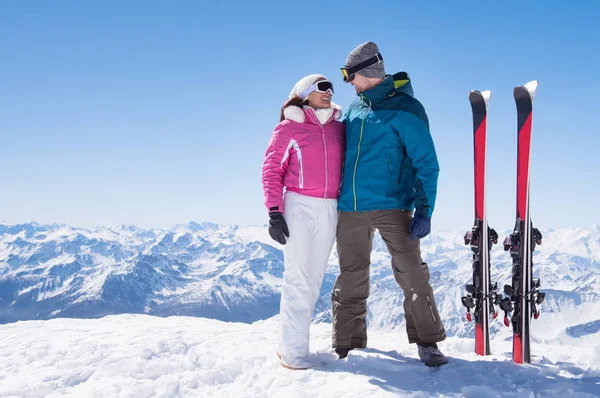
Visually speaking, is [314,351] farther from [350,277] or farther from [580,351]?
[580,351]

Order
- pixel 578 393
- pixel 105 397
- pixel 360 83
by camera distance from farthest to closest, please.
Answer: pixel 360 83, pixel 105 397, pixel 578 393

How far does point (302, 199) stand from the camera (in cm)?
450

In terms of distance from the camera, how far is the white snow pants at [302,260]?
4512mm

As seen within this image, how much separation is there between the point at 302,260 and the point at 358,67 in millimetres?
2033

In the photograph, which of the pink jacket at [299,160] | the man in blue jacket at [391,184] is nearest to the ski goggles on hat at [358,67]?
the man in blue jacket at [391,184]

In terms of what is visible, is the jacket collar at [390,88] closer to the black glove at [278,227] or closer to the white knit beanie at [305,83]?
the white knit beanie at [305,83]

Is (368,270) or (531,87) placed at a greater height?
(531,87)

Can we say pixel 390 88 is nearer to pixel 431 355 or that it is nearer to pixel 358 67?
pixel 358 67

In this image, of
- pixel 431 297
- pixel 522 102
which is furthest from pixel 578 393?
pixel 522 102

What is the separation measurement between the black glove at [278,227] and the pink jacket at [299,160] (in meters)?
0.07

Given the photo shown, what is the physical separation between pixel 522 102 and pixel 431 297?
231 cm

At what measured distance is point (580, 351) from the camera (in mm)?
5035

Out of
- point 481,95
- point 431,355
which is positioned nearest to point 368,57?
point 481,95

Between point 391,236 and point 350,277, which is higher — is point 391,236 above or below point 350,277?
above
